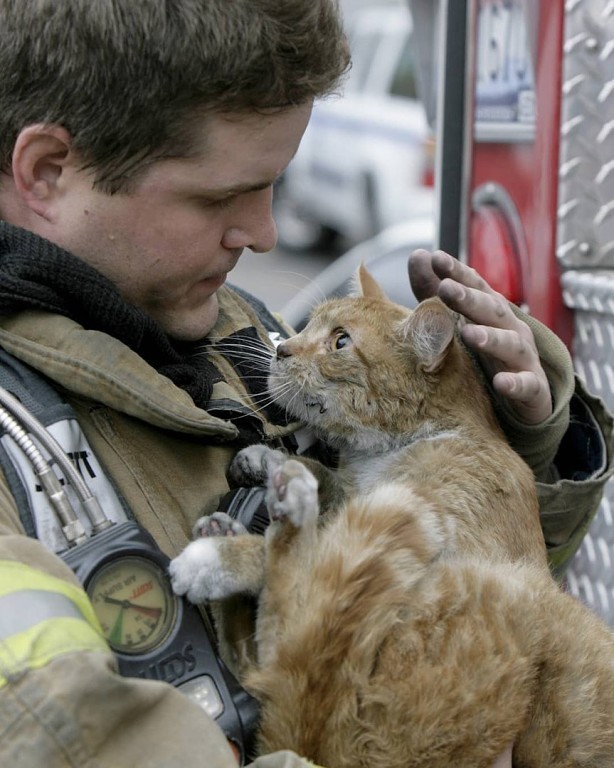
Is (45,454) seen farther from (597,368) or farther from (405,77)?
(405,77)

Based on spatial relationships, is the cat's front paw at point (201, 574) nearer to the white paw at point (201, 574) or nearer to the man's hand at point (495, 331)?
the white paw at point (201, 574)

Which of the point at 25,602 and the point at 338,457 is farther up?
the point at 25,602

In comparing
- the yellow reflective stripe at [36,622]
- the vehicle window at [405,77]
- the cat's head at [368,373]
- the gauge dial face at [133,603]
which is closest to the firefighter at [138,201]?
the gauge dial face at [133,603]

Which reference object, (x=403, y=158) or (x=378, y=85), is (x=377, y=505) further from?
(x=378, y=85)

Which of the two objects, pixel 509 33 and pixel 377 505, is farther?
pixel 509 33

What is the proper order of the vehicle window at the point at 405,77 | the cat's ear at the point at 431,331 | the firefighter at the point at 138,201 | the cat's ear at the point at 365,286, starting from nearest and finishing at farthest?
the firefighter at the point at 138,201, the cat's ear at the point at 431,331, the cat's ear at the point at 365,286, the vehicle window at the point at 405,77

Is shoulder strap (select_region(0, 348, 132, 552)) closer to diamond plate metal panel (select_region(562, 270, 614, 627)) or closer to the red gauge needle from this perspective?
the red gauge needle

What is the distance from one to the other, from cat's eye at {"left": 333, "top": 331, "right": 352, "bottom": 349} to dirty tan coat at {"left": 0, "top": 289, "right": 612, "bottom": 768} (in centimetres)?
19

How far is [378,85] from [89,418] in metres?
9.84

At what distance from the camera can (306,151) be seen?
1207 centimetres

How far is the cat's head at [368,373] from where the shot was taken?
7.79ft

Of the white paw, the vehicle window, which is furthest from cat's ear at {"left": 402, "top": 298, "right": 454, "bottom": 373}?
the vehicle window

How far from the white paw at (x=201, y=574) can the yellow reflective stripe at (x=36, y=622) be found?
269 mm

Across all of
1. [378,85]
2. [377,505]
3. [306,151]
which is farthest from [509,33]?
[306,151]
